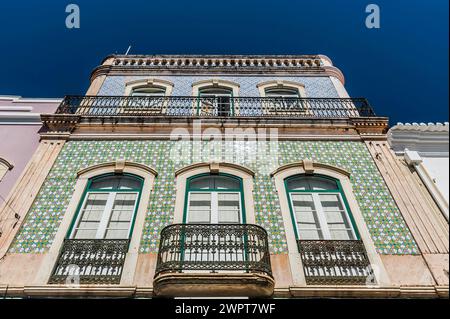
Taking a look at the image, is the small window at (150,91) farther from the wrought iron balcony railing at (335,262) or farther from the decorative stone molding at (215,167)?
the wrought iron balcony railing at (335,262)

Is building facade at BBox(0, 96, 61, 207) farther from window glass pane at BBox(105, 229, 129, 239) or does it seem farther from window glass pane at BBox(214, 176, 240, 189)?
window glass pane at BBox(214, 176, 240, 189)

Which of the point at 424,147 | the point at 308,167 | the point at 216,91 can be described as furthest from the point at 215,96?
the point at 424,147

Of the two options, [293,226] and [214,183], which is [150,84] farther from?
[293,226]

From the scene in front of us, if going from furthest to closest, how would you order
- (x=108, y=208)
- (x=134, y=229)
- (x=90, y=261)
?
(x=108, y=208) → (x=134, y=229) → (x=90, y=261)

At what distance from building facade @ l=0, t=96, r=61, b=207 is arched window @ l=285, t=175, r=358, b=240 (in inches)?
206

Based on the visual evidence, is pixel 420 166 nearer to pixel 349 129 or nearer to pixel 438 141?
pixel 438 141

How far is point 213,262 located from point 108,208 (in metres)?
2.40

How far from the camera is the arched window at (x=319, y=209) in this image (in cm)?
599

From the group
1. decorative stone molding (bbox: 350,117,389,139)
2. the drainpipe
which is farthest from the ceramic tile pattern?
the drainpipe

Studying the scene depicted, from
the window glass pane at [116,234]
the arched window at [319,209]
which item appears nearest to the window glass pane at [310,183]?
the arched window at [319,209]

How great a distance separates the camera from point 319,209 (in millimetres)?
6371

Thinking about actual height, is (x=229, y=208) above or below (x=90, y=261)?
above

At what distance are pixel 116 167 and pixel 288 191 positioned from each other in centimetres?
337

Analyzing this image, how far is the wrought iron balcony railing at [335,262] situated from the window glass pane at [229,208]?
3.98 feet
